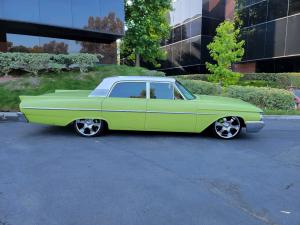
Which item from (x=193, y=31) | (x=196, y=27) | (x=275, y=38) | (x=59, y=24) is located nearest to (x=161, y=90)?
(x=59, y=24)

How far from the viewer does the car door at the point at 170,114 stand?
616 cm

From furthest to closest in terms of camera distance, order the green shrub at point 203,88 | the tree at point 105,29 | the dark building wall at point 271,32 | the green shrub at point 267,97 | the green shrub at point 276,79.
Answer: the dark building wall at point 271,32, the green shrub at point 276,79, the tree at point 105,29, the green shrub at point 203,88, the green shrub at point 267,97

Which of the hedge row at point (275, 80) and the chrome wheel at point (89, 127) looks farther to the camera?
the hedge row at point (275, 80)

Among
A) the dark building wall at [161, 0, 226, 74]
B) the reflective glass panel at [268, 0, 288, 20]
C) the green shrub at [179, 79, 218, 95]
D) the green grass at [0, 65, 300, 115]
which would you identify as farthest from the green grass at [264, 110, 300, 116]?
the dark building wall at [161, 0, 226, 74]

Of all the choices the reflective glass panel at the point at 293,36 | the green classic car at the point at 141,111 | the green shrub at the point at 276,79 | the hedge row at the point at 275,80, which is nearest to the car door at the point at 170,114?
the green classic car at the point at 141,111

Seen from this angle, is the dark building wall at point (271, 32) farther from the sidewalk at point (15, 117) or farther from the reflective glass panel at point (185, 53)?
the sidewalk at point (15, 117)

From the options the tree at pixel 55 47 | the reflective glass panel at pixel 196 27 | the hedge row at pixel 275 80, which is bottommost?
the hedge row at pixel 275 80

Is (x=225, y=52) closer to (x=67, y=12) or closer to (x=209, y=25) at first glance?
(x=209, y=25)

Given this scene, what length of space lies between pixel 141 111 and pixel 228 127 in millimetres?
2093

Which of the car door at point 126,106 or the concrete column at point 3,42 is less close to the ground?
the concrete column at point 3,42

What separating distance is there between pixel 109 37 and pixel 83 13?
2.56m

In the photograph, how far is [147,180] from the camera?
4.00 metres

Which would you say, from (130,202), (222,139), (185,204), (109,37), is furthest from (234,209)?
(109,37)

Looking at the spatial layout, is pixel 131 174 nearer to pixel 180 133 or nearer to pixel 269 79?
pixel 180 133
